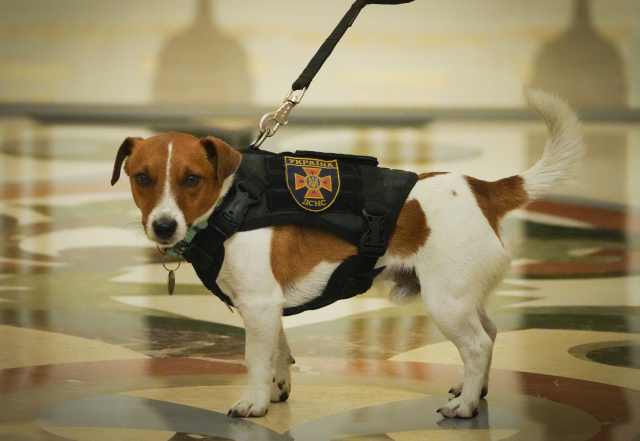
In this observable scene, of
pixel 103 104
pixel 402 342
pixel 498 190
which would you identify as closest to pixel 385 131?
pixel 103 104

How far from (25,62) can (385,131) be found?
19.0 ft

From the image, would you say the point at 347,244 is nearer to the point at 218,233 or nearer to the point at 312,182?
the point at 312,182

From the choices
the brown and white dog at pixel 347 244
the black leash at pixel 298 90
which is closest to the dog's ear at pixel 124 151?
the brown and white dog at pixel 347 244

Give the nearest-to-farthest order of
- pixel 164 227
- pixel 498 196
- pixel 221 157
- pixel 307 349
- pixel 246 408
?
1. pixel 164 227
2. pixel 221 157
3. pixel 246 408
4. pixel 498 196
5. pixel 307 349

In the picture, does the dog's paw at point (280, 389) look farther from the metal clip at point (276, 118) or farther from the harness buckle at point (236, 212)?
the metal clip at point (276, 118)

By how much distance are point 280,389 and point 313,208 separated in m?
0.74

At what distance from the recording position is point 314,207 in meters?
2.93

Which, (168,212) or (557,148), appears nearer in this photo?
(168,212)

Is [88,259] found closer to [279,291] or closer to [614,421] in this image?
[279,291]

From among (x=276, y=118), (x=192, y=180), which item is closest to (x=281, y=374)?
(x=192, y=180)

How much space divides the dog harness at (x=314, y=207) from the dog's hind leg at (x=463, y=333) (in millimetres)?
251

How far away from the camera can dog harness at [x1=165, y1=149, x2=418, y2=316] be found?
2.84 metres

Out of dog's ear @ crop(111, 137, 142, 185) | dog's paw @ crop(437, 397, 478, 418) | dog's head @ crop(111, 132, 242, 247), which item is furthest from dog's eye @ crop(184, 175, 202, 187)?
dog's paw @ crop(437, 397, 478, 418)

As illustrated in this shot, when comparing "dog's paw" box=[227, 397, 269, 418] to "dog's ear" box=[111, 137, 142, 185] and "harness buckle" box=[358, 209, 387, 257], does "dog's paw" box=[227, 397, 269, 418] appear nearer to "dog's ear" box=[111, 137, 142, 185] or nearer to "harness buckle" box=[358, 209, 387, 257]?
"harness buckle" box=[358, 209, 387, 257]
